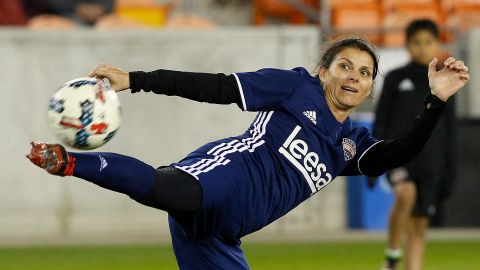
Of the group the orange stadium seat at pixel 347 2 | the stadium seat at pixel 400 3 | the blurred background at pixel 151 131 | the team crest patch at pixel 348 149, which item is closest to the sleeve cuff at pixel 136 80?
the team crest patch at pixel 348 149

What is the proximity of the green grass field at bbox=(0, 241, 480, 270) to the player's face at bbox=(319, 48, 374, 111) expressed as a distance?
449 centimetres

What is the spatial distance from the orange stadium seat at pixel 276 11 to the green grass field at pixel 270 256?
4.71 meters

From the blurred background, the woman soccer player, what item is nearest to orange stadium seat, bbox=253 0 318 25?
the blurred background

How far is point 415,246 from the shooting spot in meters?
9.69

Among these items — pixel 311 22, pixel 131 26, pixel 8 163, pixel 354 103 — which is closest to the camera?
pixel 354 103

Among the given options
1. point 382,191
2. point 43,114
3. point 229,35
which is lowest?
point 382,191

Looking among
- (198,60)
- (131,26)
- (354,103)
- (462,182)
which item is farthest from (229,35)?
(354,103)

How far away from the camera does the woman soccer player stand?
6168 mm

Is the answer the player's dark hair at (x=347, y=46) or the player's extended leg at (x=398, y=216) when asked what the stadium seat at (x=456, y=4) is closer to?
the player's extended leg at (x=398, y=216)

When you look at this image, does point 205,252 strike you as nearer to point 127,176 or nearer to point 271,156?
point 271,156

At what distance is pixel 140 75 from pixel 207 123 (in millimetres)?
8147

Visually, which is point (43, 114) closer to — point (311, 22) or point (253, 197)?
point (311, 22)

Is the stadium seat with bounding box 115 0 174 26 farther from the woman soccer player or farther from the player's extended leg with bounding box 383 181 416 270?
the woman soccer player

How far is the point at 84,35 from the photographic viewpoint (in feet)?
47.1
